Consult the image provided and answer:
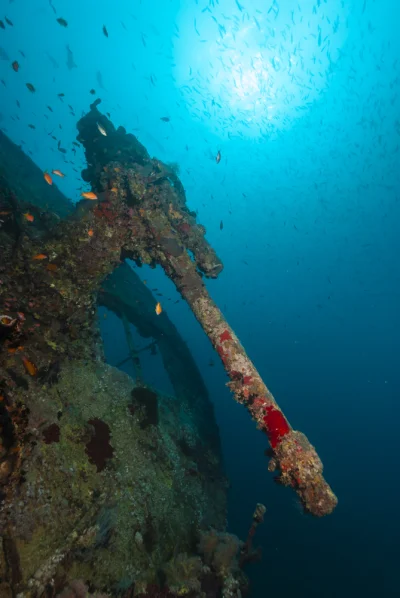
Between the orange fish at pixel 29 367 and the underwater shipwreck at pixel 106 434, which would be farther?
the orange fish at pixel 29 367

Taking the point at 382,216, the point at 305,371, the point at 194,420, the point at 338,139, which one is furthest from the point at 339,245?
the point at 194,420

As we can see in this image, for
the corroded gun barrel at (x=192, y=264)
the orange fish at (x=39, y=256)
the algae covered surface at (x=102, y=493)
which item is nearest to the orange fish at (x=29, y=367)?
the algae covered surface at (x=102, y=493)

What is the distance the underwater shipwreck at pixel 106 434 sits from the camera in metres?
3.88

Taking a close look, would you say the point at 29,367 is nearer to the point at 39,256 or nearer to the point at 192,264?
the point at 39,256

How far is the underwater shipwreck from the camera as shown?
153 inches

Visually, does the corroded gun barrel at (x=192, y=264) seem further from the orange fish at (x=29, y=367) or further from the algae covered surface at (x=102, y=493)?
the orange fish at (x=29, y=367)

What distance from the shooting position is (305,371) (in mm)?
74125

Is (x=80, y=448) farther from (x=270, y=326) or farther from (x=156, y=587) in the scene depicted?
(x=270, y=326)

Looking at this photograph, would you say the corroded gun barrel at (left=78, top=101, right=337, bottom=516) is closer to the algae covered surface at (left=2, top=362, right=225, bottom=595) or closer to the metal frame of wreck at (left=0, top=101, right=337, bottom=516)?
the metal frame of wreck at (left=0, top=101, right=337, bottom=516)

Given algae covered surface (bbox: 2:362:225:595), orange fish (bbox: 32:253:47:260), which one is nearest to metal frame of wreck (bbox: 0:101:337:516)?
orange fish (bbox: 32:253:47:260)

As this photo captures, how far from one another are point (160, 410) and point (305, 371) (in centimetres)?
A: 7382

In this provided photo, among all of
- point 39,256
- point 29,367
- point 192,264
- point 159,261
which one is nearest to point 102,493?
point 29,367

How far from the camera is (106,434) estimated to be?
17.9 ft

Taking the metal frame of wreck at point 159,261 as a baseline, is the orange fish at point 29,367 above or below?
below
